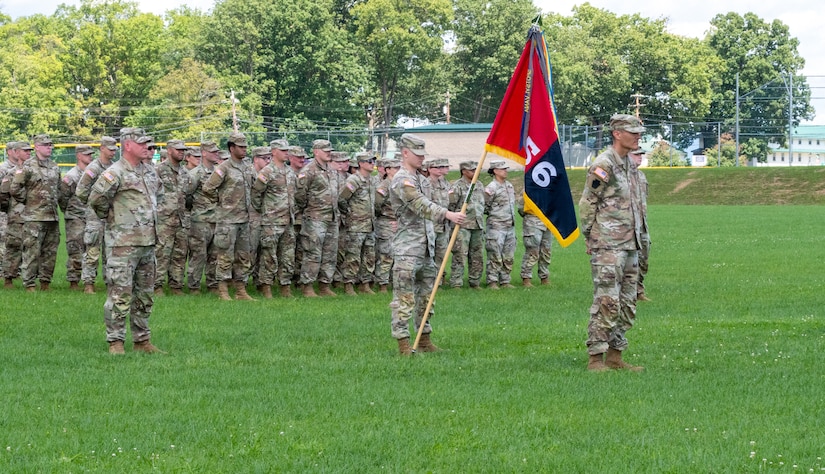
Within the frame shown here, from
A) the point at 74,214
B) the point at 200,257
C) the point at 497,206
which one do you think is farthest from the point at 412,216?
the point at 74,214

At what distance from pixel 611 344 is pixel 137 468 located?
510 centimetres

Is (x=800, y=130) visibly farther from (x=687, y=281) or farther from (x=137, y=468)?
(x=137, y=468)

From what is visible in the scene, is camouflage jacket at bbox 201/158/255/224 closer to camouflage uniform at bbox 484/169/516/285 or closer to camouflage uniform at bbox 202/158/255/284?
camouflage uniform at bbox 202/158/255/284

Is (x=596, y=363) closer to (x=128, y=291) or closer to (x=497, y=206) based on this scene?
(x=128, y=291)

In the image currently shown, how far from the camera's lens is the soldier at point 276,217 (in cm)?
1698

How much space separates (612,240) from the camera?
10.3m

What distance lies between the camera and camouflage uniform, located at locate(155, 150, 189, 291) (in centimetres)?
1709

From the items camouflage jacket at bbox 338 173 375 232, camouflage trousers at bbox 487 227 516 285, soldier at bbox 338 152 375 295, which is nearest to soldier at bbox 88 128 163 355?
soldier at bbox 338 152 375 295

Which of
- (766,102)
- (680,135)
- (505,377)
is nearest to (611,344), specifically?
(505,377)

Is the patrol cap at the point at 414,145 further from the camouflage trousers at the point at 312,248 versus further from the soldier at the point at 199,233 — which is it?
the soldier at the point at 199,233

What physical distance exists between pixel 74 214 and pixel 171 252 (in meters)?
1.80

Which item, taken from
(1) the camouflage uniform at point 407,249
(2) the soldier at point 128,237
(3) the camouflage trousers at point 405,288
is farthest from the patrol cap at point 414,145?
(2) the soldier at point 128,237

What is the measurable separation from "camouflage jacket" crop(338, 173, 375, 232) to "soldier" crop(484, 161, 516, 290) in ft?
6.88

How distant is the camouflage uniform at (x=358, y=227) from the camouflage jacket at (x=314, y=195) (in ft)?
1.41
